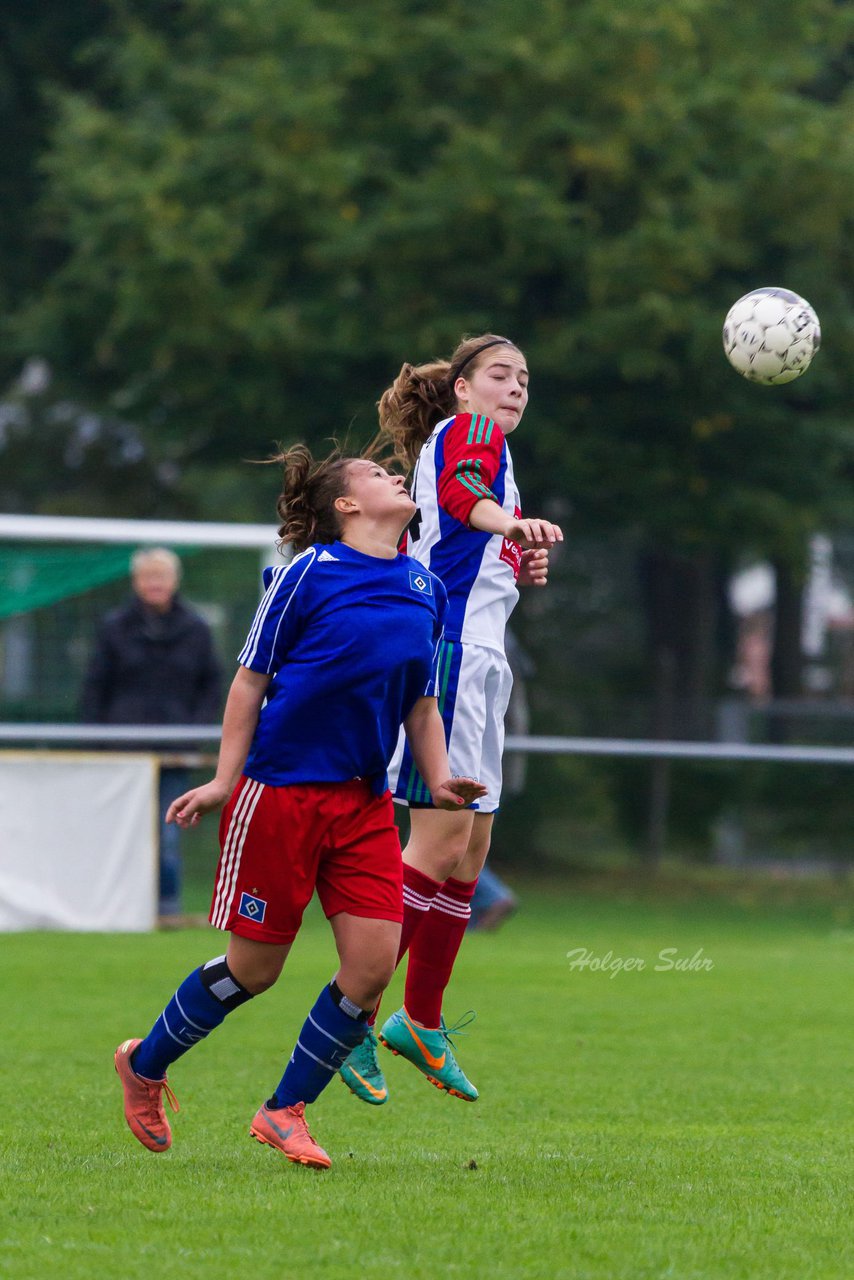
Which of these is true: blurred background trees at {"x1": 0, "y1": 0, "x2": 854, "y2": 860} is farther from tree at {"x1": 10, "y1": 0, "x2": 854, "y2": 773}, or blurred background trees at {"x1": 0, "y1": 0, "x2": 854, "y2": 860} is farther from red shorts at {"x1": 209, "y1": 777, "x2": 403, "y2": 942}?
red shorts at {"x1": 209, "y1": 777, "x2": 403, "y2": 942}

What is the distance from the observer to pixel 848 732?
17766 mm

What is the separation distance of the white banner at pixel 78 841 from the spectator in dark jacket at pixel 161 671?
0.23 m

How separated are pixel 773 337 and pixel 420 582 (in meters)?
1.99

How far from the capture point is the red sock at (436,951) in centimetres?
580

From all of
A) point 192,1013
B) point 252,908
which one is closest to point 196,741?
point 192,1013

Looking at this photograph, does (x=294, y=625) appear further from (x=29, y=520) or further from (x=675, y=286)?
(x=675, y=286)

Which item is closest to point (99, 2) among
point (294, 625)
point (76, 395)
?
point (76, 395)

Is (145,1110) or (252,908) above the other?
(252,908)

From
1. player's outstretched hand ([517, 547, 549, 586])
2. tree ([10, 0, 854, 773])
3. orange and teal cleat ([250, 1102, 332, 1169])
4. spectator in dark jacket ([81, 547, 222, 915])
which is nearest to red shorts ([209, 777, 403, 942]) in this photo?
orange and teal cleat ([250, 1102, 332, 1169])

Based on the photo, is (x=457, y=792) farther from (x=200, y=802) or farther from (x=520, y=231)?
(x=520, y=231)

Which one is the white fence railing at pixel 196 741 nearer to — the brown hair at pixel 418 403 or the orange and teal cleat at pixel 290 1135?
the brown hair at pixel 418 403

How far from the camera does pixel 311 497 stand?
516 centimetres

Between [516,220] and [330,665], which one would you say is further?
[516,220]

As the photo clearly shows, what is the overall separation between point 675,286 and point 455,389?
10.3 metres
